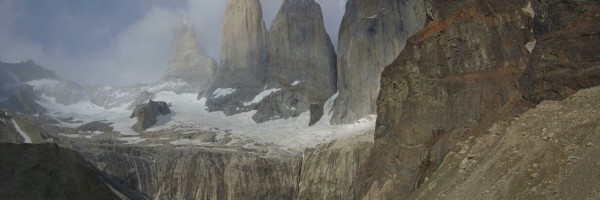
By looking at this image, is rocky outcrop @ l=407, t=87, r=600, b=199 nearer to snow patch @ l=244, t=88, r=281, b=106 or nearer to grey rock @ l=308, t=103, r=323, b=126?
grey rock @ l=308, t=103, r=323, b=126

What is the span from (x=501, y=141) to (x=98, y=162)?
65.9 meters

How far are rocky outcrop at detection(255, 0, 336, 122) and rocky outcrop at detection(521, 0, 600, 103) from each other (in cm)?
7639

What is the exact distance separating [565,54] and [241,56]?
4391 inches

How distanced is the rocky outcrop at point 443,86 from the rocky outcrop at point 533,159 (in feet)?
18.7

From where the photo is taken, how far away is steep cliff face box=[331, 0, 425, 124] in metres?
109

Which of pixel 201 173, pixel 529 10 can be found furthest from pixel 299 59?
pixel 529 10

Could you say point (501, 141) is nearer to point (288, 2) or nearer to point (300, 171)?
point (300, 171)

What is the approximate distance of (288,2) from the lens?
140m

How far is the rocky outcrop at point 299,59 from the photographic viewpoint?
131250mm

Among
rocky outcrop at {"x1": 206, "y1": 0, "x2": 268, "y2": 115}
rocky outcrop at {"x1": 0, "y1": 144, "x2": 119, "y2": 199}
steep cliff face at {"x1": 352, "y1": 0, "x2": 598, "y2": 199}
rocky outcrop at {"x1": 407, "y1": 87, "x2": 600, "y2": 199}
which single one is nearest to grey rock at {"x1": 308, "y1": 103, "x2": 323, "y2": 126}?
rocky outcrop at {"x1": 206, "y1": 0, "x2": 268, "y2": 115}

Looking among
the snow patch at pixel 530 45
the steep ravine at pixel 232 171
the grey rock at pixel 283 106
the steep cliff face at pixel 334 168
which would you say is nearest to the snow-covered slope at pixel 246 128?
the grey rock at pixel 283 106

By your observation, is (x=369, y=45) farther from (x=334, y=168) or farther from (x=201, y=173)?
(x=201, y=173)

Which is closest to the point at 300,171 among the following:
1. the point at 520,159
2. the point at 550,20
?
the point at 550,20

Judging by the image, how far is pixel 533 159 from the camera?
37.7 m
